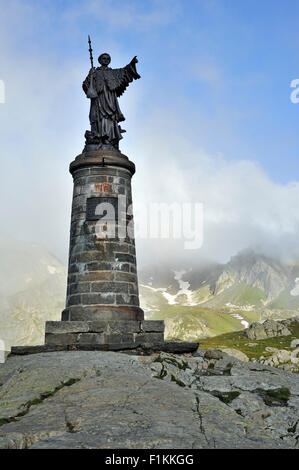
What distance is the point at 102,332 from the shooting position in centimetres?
1488

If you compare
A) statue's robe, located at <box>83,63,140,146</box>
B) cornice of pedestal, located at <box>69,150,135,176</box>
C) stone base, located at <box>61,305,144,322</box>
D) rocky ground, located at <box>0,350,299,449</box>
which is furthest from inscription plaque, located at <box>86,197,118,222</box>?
rocky ground, located at <box>0,350,299,449</box>

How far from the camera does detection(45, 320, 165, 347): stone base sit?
48.0ft

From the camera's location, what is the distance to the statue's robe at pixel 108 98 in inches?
709

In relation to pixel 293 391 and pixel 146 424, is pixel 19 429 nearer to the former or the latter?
pixel 146 424

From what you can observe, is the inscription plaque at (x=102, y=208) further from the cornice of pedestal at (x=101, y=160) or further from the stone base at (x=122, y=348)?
the stone base at (x=122, y=348)

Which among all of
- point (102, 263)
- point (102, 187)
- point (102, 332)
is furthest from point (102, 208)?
point (102, 332)

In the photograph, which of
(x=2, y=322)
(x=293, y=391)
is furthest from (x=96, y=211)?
(x=2, y=322)

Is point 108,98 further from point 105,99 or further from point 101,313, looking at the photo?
point 101,313

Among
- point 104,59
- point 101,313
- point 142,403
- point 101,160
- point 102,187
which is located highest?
point 104,59

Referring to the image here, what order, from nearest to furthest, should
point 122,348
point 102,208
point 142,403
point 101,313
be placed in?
1. point 142,403
2. point 122,348
3. point 101,313
4. point 102,208

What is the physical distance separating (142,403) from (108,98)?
12830 millimetres

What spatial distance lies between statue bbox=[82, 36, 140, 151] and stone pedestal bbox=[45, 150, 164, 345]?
0.90 meters

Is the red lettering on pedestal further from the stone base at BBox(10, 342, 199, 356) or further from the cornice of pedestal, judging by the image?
the stone base at BBox(10, 342, 199, 356)

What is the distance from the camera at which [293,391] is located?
1126 centimetres
